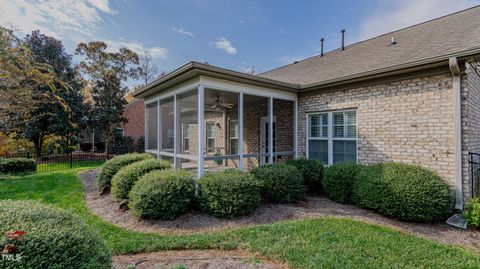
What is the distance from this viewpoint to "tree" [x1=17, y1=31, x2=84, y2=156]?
14.4 m

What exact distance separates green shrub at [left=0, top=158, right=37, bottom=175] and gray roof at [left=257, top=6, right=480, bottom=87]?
41.6 ft

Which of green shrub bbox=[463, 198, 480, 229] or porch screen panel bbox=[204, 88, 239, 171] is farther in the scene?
porch screen panel bbox=[204, 88, 239, 171]

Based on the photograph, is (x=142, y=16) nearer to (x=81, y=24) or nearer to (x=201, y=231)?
(x=81, y=24)

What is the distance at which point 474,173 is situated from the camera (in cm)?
532

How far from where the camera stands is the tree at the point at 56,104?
1437 centimetres

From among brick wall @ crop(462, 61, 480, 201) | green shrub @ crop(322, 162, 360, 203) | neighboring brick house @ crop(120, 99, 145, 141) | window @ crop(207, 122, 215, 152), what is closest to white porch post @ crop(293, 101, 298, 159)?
green shrub @ crop(322, 162, 360, 203)

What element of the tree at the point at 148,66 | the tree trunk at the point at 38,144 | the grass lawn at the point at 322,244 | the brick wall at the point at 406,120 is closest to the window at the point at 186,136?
the grass lawn at the point at 322,244

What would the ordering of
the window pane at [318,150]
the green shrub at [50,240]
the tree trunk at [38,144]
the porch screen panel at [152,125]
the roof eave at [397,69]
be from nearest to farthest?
the green shrub at [50,240] < the roof eave at [397,69] < the window pane at [318,150] < the porch screen panel at [152,125] < the tree trunk at [38,144]

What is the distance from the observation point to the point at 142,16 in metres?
9.04

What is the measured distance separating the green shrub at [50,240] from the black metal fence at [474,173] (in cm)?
695

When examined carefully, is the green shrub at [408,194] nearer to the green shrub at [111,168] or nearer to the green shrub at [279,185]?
the green shrub at [279,185]

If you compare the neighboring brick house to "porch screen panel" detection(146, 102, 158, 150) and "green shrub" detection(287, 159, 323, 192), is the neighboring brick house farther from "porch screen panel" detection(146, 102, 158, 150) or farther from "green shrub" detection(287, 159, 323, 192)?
"green shrub" detection(287, 159, 323, 192)

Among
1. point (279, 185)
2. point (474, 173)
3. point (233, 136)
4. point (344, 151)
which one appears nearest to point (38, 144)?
point (233, 136)

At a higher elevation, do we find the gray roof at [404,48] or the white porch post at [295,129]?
the gray roof at [404,48]
